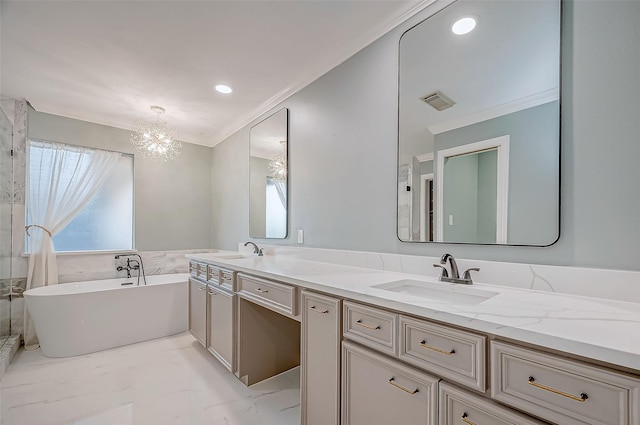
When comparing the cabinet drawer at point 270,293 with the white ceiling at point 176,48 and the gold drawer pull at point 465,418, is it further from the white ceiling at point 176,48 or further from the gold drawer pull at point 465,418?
the white ceiling at point 176,48

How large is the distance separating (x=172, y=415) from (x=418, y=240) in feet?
6.30

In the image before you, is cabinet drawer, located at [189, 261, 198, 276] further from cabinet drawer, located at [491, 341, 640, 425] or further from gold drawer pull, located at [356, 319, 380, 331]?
cabinet drawer, located at [491, 341, 640, 425]

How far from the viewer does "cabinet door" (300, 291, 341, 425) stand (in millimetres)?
1354

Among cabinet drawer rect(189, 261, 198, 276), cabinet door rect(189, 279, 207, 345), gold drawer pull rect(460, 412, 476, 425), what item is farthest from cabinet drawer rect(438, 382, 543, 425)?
cabinet drawer rect(189, 261, 198, 276)

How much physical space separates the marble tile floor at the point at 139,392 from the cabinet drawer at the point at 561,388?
143 centimetres

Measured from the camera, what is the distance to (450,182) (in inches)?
62.8

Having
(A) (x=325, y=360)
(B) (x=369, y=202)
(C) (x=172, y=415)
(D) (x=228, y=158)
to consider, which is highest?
(D) (x=228, y=158)

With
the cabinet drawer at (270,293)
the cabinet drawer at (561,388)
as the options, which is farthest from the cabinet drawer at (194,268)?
the cabinet drawer at (561,388)

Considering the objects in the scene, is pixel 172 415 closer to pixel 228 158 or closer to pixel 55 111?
pixel 228 158

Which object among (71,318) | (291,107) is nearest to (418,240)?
(291,107)

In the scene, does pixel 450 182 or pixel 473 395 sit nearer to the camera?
pixel 473 395

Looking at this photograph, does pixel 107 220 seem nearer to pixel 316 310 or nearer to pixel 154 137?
pixel 154 137

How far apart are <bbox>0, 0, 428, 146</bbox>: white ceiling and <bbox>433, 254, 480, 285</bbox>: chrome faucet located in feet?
4.88

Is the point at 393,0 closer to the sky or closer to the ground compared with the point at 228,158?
closer to the sky
